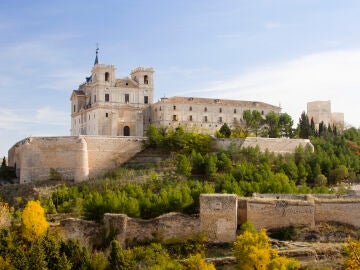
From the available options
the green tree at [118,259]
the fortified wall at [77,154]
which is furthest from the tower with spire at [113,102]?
the green tree at [118,259]

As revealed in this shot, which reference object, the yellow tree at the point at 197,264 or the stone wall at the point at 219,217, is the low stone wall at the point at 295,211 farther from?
the yellow tree at the point at 197,264

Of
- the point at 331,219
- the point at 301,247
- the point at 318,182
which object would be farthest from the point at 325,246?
the point at 318,182

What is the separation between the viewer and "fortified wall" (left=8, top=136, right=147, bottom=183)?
37.5 metres

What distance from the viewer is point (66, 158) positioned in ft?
123

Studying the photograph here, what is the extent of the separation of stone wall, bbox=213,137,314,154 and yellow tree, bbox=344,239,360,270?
66.8 ft

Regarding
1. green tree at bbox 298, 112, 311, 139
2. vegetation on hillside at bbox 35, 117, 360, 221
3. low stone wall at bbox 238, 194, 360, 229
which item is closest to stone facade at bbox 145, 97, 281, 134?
green tree at bbox 298, 112, 311, 139

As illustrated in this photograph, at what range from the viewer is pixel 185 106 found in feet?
155

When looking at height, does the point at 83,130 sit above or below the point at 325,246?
above

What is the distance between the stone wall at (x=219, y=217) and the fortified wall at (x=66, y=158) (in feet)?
54.2

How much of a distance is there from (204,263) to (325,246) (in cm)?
424

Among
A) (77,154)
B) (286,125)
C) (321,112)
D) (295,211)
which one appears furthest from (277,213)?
(321,112)

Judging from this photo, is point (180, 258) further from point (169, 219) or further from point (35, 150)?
point (35, 150)

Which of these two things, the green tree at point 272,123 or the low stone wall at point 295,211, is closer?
the low stone wall at point 295,211

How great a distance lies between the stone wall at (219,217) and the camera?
21.5 meters
